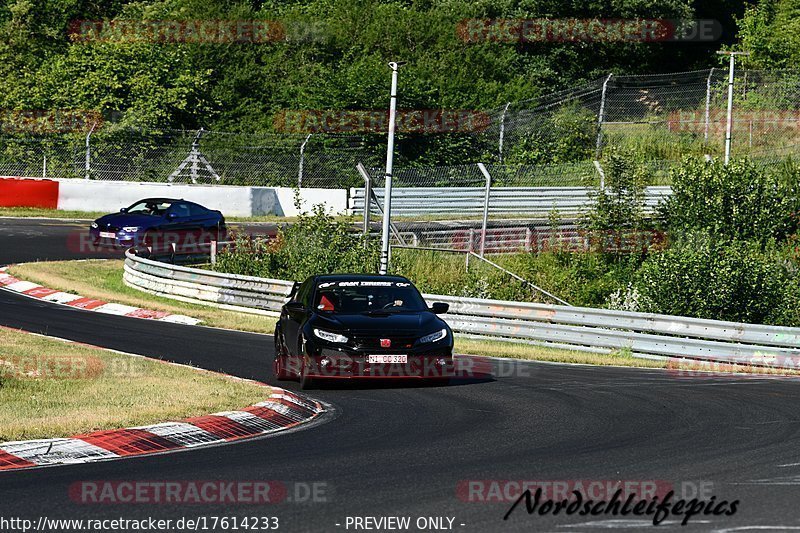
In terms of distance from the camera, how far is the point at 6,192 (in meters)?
41.7

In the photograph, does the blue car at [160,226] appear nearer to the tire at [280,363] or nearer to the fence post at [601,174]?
the fence post at [601,174]

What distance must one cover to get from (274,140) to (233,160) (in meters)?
1.90

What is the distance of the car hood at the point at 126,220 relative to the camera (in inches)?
1273

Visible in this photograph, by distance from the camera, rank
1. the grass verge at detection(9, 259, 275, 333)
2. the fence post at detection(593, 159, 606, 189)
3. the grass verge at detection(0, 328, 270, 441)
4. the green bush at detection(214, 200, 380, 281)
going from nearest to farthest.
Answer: the grass verge at detection(0, 328, 270, 441), the grass verge at detection(9, 259, 275, 333), the green bush at detection(214, 200, 380, 281), the fence post at detection(593, 159, 606, 189)

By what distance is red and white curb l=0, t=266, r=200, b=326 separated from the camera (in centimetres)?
2485

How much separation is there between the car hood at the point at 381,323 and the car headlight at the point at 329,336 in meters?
0.10

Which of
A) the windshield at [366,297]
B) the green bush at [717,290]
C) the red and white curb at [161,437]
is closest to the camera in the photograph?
the red and white curb at [161,437]

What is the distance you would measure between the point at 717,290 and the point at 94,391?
53.8ft

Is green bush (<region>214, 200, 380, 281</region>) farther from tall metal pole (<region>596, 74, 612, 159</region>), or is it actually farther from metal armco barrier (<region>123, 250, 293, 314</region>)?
tall metal pole (<region>596, 74, 612, 159</region>)

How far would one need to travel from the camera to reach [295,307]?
16.3 meters

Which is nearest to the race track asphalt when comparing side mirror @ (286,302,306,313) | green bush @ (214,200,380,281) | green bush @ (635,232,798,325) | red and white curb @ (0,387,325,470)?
red and white curb @ (0,387,325,470)

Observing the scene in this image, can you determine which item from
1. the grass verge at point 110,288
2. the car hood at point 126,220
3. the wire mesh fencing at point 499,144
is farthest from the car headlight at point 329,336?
the wire mesh fencing at point 499,144

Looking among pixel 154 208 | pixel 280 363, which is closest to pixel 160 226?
pixel 154 208

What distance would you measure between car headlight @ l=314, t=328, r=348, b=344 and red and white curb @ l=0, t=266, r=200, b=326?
31.4 feet
